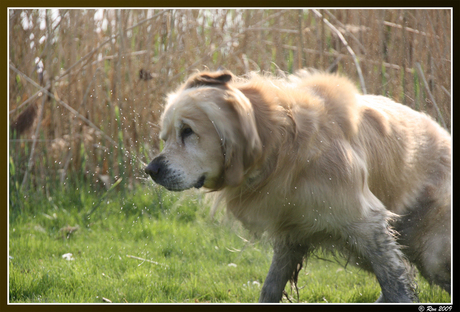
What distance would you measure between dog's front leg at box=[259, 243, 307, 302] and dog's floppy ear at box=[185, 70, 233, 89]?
1326 millimetres

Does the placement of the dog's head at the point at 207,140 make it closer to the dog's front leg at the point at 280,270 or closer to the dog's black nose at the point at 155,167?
the dog's black nose at the point at 155,167

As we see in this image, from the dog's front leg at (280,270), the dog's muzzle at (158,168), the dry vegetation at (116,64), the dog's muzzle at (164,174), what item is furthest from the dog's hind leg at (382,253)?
the dry vegetation at (116,64)

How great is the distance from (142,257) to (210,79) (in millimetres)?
2368

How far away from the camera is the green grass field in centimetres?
405

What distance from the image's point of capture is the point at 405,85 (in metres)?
5.02

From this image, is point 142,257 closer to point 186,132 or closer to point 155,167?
point 155,167

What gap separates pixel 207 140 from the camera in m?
2.96

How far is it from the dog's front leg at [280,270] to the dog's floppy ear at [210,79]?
1326 mm

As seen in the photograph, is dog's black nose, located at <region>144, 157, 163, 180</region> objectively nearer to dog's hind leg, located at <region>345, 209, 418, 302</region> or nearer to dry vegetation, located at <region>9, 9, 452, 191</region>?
dog's hind leg, located at <region>345, 209, 418, 302</region>

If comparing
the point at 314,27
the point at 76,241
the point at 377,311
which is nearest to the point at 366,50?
the point at 314,27

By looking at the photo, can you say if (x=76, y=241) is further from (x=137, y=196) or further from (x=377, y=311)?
(x=377, y=311)
